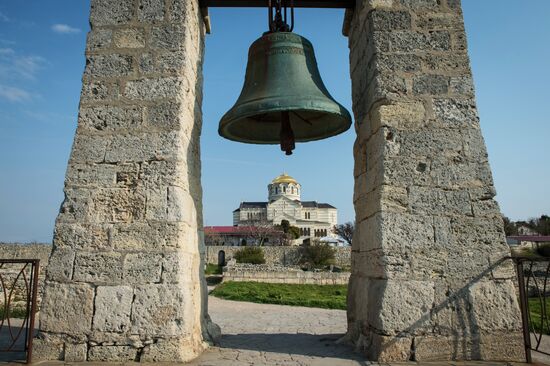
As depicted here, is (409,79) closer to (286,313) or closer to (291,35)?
(291,35)

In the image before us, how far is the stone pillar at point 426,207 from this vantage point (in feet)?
9.50

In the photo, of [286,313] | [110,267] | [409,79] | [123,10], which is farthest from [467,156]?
[286,313]

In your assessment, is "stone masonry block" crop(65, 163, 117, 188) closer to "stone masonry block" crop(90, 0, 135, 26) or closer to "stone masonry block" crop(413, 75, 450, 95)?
"stone masonry block" crop(90, 0, 135, 26)

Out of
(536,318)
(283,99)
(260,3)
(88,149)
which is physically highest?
(260,3)

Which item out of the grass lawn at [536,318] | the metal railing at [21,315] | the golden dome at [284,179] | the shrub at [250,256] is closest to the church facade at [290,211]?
the golden dome at [284,179]

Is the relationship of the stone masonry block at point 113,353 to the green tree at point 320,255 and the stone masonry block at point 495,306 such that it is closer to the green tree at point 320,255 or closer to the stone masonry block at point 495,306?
the stone masonry block at point 495,306

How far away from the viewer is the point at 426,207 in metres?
3.11

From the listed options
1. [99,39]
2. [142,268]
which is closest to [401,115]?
[142,268]

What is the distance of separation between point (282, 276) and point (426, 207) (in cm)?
1672

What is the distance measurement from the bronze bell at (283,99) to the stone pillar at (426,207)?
496 millimetres

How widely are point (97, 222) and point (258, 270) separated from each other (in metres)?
16.8

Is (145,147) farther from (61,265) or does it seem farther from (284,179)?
(284,179)

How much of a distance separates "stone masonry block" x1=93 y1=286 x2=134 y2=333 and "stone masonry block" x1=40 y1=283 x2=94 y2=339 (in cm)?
6

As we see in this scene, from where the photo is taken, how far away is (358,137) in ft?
12.8
